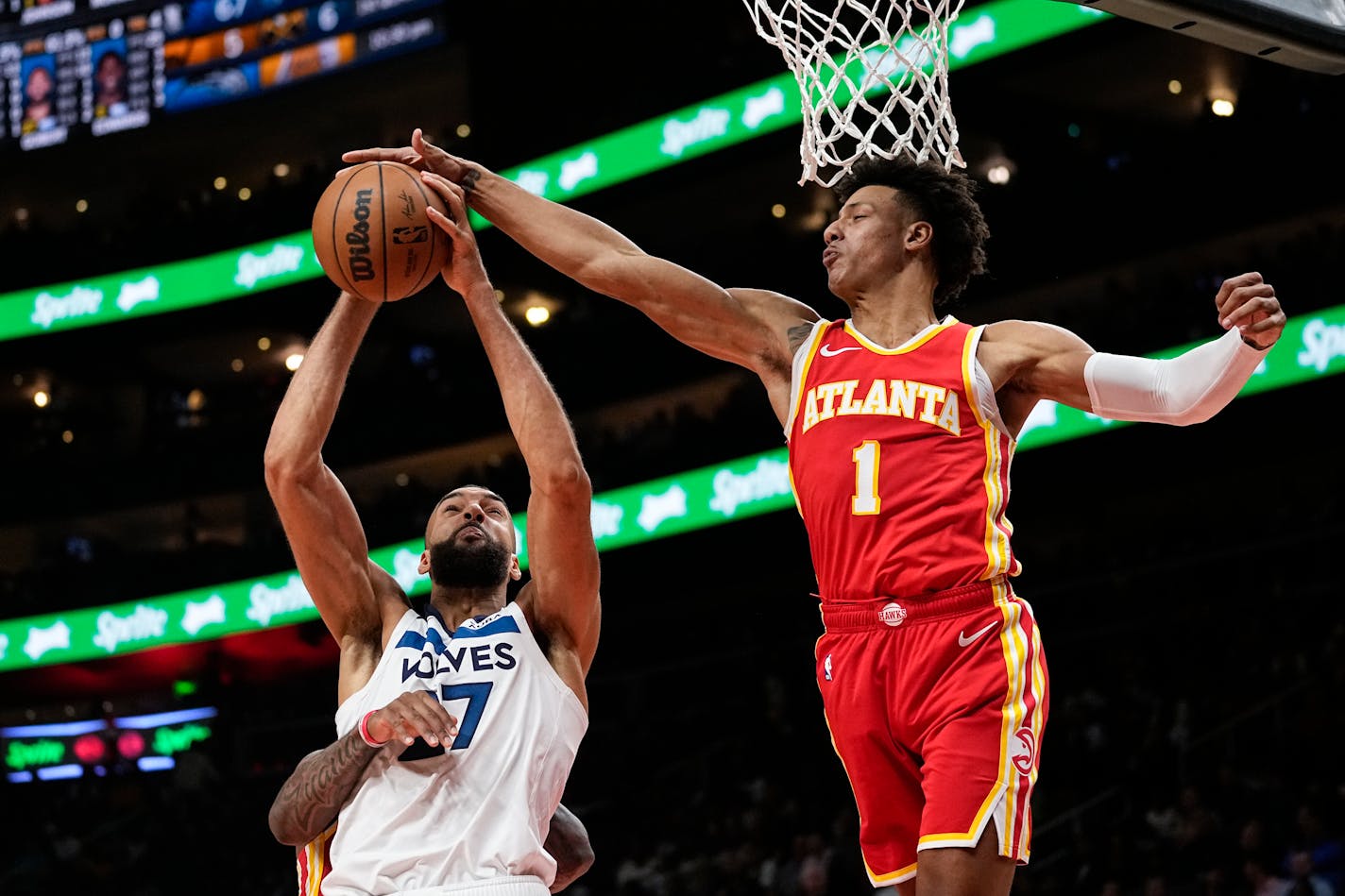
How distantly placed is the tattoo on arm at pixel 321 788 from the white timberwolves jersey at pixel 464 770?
0.05m

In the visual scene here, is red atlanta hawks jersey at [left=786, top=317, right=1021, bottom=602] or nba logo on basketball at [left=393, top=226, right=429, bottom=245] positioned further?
nba logo on basketball at [left=393, top=226, right=429, bottom=245]

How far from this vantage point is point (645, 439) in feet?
62.2

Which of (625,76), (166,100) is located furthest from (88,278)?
(625,76)

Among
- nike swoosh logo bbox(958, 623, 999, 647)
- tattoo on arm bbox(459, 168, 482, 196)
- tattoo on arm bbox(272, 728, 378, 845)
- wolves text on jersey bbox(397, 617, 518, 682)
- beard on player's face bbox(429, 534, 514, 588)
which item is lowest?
tattoo on arm bbox(272, 728, 378, 845)

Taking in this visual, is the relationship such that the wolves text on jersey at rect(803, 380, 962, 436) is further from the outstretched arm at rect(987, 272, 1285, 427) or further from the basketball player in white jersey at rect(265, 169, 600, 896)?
the basketball player in white jersey at rect(265, 169, 600, 896)

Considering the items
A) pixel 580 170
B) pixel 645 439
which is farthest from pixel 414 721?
pixel 580 170

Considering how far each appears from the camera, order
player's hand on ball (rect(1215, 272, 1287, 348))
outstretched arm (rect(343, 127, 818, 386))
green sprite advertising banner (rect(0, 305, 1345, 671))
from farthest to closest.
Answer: green sprite advertising banner (rect(0, 305, 1345, 671))
outstretched arm (rect(343, 127, 818, 386))
player's hand on ball (rect(1215, 272, 1287, 348))

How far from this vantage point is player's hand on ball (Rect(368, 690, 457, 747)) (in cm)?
387

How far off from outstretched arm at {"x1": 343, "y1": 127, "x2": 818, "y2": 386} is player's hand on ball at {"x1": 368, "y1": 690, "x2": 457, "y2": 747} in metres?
1.17

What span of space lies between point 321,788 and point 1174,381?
236cm

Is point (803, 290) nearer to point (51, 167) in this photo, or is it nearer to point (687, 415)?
point (687, 415)

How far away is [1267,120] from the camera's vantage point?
15195 millimetres

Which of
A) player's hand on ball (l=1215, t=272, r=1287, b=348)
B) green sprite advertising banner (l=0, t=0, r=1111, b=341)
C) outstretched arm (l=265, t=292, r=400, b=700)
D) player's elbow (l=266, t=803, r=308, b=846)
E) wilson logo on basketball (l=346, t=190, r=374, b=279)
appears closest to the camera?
player's hand on ball (l=1215, t=272, r=1287, b=348)

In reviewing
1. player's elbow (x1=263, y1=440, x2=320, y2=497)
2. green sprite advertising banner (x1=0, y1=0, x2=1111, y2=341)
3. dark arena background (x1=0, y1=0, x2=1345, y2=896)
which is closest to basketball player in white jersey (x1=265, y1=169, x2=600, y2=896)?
player's elbow (x1=263, y1=440, x2=320, y2=497)
